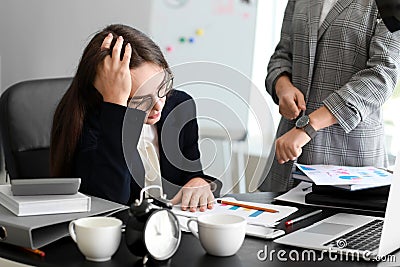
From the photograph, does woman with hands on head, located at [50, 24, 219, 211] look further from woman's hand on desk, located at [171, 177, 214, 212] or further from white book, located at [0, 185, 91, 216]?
white book, located at [0, 185, 91, 216]

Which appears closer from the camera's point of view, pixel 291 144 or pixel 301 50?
pixel 291 144

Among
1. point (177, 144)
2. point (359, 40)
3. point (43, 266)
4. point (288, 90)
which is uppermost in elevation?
point (359, 40)

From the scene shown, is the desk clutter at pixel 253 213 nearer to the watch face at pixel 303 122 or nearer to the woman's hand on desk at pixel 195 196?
the woman's hand on desk at pixel 195 196

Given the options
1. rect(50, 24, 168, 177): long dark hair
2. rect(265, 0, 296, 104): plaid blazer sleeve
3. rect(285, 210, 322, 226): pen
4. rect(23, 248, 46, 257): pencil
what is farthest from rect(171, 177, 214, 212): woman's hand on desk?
rect(265, 0, 296, 104): plaid blazer sleeve

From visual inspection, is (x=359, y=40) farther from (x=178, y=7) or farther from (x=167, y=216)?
(x=178, y=7)

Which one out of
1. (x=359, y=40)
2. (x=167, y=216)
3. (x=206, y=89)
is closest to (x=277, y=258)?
(x=167, y=216)

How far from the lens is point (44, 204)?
1.53 metres

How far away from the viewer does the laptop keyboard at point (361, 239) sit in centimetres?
152

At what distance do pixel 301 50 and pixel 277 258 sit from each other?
39.1 inches

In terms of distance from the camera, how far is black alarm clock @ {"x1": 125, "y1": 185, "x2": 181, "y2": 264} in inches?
54.1

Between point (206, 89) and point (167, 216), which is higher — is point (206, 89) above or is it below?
above

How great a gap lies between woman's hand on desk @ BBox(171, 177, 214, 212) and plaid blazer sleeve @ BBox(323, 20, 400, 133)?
18.3 inches

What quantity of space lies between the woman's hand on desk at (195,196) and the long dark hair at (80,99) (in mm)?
297

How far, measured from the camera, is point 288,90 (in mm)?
2176
